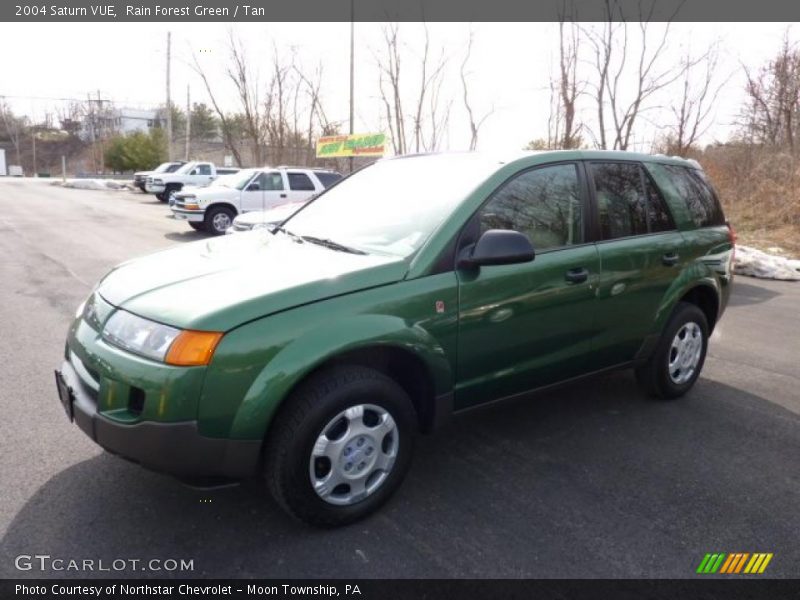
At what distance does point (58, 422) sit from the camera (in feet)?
11.9

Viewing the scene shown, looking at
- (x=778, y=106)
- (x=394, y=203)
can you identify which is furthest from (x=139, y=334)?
(x=778, y=106)

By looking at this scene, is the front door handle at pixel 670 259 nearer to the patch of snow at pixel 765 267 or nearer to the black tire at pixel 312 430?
the black tire at pixel 312 430

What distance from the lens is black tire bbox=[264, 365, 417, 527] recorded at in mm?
2486

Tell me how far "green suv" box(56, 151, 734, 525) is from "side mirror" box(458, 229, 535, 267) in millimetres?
10

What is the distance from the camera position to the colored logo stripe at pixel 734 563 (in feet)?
8.27

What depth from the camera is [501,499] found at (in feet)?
9.75

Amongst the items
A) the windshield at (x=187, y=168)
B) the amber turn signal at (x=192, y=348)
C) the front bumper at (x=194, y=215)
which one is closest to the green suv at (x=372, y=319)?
the amber turn signal at (x=192, y=348)

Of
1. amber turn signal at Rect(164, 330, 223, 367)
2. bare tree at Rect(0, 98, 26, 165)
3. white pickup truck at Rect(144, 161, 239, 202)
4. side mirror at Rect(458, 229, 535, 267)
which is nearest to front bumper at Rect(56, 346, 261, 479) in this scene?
amber turn signal at Rect(164, 330, 223, 367)

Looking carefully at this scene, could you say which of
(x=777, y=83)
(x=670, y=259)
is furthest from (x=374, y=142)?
(x=670, y=259)

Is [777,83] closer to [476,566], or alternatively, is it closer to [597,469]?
[597,469]

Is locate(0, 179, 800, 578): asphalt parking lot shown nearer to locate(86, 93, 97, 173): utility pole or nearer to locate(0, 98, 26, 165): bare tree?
locate(86, 93, 97, 173): utility pole

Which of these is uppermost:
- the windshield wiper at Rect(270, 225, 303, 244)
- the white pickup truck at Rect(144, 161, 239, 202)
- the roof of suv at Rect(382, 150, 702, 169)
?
the white pickup truck at Rect(144, 161, 239, 202)
